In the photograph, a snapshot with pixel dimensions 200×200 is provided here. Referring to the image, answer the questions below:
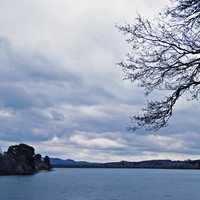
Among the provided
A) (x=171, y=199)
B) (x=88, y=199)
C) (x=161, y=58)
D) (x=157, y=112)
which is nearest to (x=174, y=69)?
(x=161, y=58)

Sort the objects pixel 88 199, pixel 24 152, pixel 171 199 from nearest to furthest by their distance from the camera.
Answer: pixel 88 199, pixel 171 199, pixel 24 152

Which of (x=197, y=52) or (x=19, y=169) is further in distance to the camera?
(x=19, y=169)

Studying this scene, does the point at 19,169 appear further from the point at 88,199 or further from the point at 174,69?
the point at 174,69

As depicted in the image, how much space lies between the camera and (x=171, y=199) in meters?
84.6

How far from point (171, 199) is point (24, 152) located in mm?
110653

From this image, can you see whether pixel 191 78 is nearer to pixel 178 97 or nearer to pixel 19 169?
pixel 178 97

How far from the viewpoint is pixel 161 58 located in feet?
31.9

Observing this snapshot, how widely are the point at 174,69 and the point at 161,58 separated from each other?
348 millimetres

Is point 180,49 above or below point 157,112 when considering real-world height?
above

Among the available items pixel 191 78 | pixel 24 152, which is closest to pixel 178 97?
pixel 191 78

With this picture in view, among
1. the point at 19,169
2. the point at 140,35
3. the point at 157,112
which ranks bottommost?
the point at 157,112

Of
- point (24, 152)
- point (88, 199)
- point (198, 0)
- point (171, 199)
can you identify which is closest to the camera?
point (198, 0)

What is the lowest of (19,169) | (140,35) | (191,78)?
(191,78)

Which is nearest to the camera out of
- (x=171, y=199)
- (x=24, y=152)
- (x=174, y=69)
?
(x=174, y=69)
